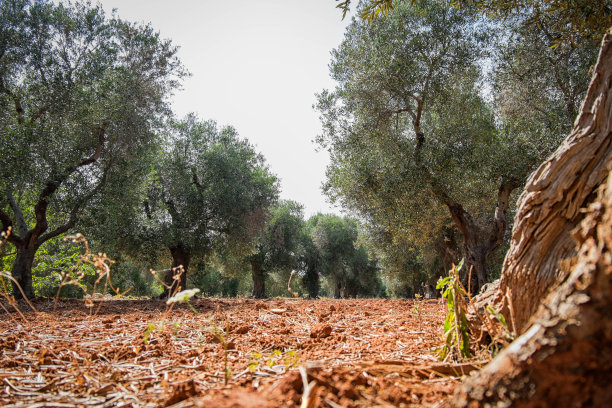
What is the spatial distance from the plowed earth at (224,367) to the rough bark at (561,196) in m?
0.82

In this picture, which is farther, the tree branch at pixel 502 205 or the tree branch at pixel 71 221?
the tree branch at pixel 71 221

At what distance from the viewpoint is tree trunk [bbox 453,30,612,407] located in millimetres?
1161

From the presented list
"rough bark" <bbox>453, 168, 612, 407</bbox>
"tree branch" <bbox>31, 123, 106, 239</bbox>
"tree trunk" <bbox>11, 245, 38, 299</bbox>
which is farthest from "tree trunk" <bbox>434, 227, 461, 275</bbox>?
"tree trunk" <bbox>11, 245, 38, 299</bbox>

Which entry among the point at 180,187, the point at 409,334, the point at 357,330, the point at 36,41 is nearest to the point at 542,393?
the point at 409,334

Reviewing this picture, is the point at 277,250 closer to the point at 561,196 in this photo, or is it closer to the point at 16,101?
the point at 16,101

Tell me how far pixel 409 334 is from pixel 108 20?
16162mm

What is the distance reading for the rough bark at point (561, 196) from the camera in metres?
2.27

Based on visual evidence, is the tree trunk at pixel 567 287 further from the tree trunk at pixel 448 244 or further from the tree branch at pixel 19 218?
the tree branch at pixel 19 218

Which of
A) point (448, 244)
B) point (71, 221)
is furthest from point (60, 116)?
point (448, 244)

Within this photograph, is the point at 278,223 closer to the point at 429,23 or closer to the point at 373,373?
the point at 429,23

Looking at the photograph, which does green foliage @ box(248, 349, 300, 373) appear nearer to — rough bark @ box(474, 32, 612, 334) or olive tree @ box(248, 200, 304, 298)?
rough bark @ box(474, 32, 612, 334)

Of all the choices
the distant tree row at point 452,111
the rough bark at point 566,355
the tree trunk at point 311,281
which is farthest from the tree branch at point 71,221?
the tree trunk at point 311,281

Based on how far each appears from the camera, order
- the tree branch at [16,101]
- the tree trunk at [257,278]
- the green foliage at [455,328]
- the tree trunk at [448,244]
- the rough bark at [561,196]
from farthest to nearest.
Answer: the tree trunk at [257,278] → the tree trunk at [448,244] → the tree branch at [16,101] → the green foliage at [455,328] → the rough bark at [561,196]

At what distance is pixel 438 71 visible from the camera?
12.1 metres
